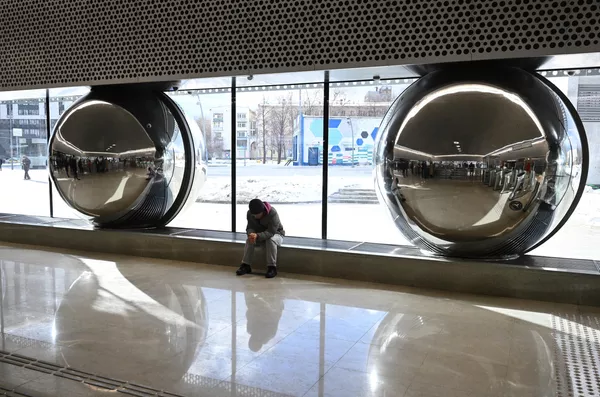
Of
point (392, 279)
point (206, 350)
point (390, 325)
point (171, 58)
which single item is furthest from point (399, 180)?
point (171, 58)

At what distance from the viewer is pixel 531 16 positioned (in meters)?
5.57

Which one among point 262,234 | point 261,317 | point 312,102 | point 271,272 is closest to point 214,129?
point 312,102

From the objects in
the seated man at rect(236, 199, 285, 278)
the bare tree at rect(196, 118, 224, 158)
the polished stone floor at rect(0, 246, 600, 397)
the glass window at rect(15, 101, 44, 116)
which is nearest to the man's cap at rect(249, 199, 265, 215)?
the seated man at rect(236, 199, 285, 278)

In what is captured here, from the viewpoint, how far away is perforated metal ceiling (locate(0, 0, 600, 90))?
18.5 feet

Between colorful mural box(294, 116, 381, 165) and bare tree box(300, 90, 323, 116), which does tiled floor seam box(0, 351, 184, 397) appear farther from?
bare tree box(300, 90, 323, 116)

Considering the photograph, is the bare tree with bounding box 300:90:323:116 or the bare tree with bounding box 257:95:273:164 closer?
the bare tree with bounding box 300:90:323:116

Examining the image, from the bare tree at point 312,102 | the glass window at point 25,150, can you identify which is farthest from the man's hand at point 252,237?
the glass window at point 25,150

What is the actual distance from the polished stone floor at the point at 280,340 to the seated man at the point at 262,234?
31cm

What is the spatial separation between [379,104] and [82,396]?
19.8 ft

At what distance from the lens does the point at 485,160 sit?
573 centimetres

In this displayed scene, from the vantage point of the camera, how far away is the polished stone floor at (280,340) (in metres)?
3.66

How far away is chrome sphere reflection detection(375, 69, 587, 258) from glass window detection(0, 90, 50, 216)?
8.02 m

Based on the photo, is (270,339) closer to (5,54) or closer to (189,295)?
(189,295)

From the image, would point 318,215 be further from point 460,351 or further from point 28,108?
point 28,108
